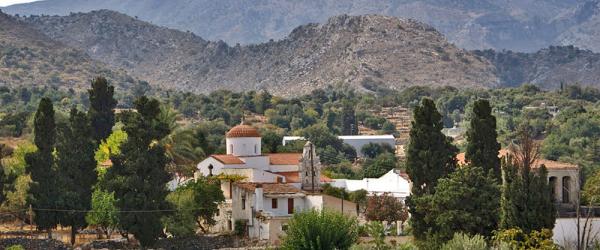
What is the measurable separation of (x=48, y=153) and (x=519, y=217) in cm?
2633

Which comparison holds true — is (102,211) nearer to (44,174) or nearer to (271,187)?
(44,174)

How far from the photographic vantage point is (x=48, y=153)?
7100cm

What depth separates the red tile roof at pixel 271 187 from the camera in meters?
73.7

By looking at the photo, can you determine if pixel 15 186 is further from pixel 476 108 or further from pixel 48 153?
pixel 476 108

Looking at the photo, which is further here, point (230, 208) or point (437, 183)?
point (230, 208)

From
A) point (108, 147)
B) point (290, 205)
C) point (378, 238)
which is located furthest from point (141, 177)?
point (108, 147)

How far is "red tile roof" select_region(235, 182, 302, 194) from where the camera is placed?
2902 inches

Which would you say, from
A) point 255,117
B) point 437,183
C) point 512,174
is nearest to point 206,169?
point 437,183

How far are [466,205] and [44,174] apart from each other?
2203 cm

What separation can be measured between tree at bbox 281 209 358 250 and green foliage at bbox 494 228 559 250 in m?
7.20

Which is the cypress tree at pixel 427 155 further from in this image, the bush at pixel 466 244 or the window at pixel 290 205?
the bush at pixel 466 244

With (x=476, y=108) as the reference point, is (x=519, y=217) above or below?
below

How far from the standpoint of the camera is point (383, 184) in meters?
92.5

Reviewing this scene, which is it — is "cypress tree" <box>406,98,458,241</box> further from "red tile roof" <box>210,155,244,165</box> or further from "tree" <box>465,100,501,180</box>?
"red tile roof" <box>210,155,244,165</box>
